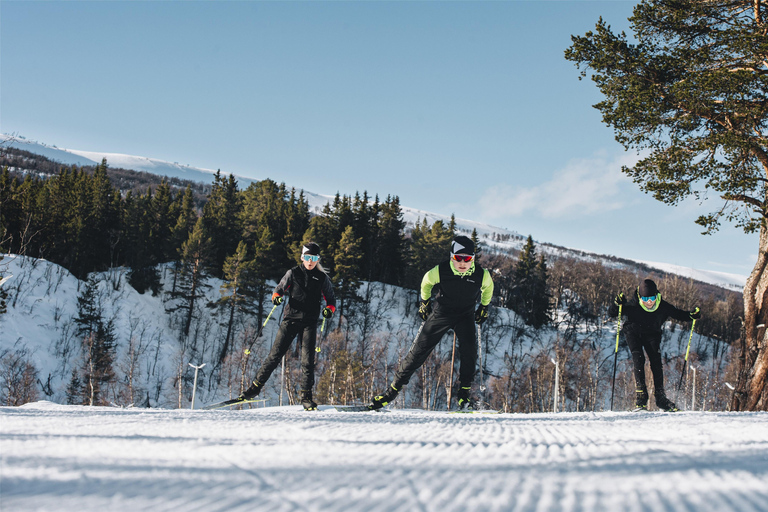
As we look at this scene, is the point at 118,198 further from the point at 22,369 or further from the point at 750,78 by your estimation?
the point at 750,78

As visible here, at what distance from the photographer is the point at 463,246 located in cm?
539

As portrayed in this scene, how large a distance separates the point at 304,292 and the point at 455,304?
224cm

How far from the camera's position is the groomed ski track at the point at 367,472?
4.48ft

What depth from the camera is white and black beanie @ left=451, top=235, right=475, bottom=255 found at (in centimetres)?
537

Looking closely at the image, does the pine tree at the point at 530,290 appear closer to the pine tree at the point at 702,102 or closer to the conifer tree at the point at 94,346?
the conifer tree at the point at 94,346

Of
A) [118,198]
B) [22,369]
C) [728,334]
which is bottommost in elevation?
[22,369]

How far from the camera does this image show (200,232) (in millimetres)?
44281

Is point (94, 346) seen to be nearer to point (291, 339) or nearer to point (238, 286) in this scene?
point (238, 286)

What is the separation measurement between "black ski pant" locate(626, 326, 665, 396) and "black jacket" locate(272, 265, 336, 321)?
5.10 m

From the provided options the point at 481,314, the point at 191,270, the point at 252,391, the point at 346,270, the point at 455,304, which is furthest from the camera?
the point at 346,270

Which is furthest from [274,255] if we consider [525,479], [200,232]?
[525,479]

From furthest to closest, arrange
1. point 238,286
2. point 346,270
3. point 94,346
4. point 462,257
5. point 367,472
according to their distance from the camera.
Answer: point 346,270 → point 238,286 → point 94,346 → point 462,257 → point 367,472

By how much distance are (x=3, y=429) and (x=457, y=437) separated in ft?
8.73

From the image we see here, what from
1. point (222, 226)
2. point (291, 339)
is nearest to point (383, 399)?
point (291, 339)
